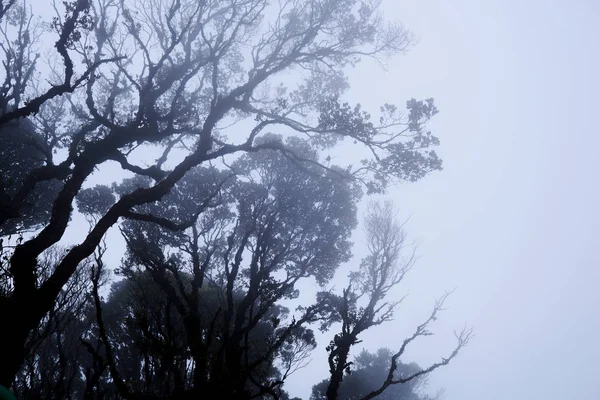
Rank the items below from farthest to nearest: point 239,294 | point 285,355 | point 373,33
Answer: point 239,294 < point 285,355 < point 373,33

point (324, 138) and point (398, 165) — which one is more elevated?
point (324, 138)

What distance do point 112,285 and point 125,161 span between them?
20511mm

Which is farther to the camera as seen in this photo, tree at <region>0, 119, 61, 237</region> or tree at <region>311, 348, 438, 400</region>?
tree at <region>311, 348, 438, 400</region>

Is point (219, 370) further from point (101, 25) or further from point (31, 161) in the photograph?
point (31, 161)

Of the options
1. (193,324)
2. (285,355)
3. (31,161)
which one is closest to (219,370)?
(193,324)

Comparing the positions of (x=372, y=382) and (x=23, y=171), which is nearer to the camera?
(x=23, y=171)

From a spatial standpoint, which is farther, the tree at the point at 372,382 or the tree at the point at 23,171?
the tree at the point at 372,382

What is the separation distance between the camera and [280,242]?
17531 millimetres

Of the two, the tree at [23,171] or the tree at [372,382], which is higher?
the tree at [23,171]

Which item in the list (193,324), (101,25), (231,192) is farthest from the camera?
(231,192)

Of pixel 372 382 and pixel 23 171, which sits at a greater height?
pixel 23 171

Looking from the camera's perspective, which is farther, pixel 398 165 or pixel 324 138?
pixel 324 138

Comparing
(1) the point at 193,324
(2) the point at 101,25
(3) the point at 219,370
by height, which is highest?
(2) the point at 101,25

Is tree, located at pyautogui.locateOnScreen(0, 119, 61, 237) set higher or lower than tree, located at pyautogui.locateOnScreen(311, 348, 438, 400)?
higher
